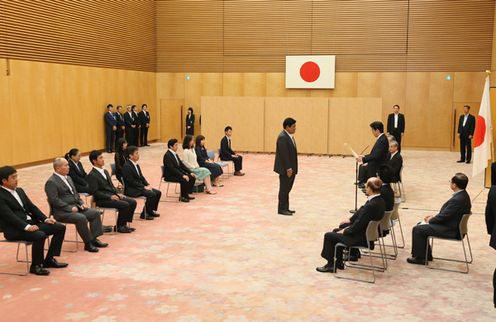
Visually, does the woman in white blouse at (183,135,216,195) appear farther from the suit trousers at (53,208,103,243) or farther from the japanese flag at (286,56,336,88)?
the japanese flag at (286,56,336,88)

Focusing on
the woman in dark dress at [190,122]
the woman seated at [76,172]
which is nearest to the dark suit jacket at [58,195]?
the woman seated at [76,172]

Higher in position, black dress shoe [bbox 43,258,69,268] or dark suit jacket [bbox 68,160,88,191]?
dark suit jacket [bbox 68,160,88,191]

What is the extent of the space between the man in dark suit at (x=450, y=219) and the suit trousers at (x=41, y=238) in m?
4.87

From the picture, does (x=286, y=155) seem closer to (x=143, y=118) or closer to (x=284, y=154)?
(x=284, y=154)

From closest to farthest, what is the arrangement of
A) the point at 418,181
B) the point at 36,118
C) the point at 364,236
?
the point at 364,236 < the point at 418,181 < the point at 36,118

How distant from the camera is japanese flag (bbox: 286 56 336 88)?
23000 mm

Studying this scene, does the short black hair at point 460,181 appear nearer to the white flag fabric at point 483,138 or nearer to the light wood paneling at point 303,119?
the white flag fabric at point 483,138

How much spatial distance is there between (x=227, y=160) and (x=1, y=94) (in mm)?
6714

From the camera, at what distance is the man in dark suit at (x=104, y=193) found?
8.90 m

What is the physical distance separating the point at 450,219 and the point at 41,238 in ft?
17.6

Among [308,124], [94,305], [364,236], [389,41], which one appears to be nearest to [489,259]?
[364,236]

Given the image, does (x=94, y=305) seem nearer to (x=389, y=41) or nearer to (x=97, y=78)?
(x=97, y=78)

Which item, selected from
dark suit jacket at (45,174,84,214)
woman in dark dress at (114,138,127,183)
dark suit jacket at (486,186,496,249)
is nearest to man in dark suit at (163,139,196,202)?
woman in dark dress at (114,138,127,183)

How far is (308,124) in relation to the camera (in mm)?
20656
